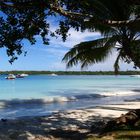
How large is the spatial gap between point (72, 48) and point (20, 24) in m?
8.52

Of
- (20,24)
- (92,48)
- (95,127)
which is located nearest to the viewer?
(20,24)

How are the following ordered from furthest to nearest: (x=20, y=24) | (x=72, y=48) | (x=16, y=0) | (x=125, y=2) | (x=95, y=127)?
(x=72, y=48) < (x=95, y=127) < (x=125, y=2) < (x=20, y=24) < (x=16, y=0)

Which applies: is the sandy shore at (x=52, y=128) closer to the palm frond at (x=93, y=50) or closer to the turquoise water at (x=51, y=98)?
the palm frond at (x=93, y=50)

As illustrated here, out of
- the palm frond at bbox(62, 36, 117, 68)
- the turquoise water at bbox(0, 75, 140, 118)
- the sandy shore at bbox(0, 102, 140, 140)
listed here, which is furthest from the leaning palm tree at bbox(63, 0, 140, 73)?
the turquoise water at bbox(0, 75, 140, 118)

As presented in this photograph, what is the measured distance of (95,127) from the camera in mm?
13203

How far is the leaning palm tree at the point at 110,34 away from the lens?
10.8 metres

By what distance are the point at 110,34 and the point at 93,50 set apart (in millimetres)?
999

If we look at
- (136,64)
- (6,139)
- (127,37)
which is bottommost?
(6,139)

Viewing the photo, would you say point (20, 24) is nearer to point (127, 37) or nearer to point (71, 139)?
point (71, 139)

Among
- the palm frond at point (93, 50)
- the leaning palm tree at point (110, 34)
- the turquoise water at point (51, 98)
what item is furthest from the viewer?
the turquoise water at point (51, 98)

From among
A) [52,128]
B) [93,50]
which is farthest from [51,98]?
[52,128]

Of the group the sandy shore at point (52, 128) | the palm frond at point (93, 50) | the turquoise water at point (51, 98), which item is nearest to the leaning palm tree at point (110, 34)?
the palm frond at point (93, 50)

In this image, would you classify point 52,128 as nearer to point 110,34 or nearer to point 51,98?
point 110,34

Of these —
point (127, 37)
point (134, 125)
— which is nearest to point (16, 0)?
point (134, 125)
